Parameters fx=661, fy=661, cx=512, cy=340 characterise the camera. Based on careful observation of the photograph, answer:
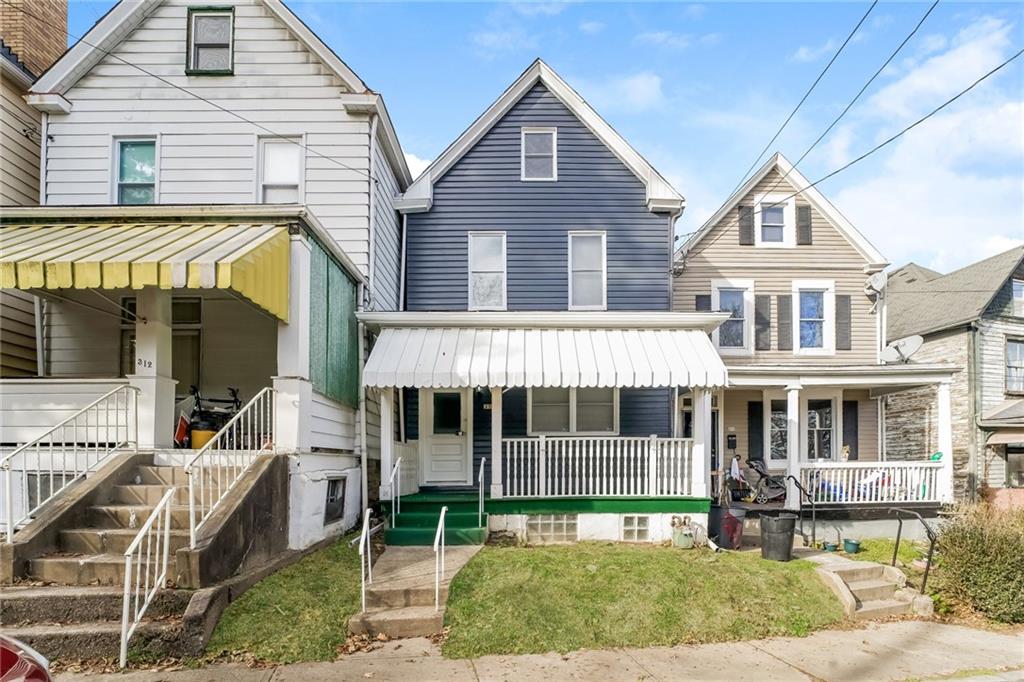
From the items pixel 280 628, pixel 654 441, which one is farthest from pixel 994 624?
pixel 280 628

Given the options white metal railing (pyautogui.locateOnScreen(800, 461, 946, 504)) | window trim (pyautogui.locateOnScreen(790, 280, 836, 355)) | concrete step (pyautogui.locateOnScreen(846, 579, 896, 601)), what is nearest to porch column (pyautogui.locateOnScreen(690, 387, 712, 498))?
concrete step (pyautogui.locateOnScreen(846, 579, 896, 601))

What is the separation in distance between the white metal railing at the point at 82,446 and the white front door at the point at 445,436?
572cm

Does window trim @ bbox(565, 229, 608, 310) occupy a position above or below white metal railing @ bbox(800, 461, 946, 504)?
above

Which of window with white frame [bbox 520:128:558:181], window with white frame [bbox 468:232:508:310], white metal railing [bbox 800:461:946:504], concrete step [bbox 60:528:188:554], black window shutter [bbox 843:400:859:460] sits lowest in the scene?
white metal railing [bbox 800:461:946:504]

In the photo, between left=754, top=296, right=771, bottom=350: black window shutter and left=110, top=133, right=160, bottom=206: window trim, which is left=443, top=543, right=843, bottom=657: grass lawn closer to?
left=754, top=296, right=771, bottom=350: black window shutter

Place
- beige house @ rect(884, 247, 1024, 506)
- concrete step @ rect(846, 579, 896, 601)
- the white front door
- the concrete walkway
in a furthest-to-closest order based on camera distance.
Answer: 1. beige house @ rect(884, 247, 1024, 506)
2. the white front door
3. concrete step @ rect(846, 579, 896, 601)
4. the concrete walkway

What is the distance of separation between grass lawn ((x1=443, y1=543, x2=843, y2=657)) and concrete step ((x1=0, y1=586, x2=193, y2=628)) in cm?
270

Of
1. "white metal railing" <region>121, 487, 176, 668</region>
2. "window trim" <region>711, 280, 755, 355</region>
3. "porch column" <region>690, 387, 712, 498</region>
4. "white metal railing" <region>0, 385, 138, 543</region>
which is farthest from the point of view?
"window trim" <region>711, 280, 755, 355</region>

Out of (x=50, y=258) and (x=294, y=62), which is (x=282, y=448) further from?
(x=294, y=62)

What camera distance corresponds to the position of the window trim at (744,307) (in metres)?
16.3

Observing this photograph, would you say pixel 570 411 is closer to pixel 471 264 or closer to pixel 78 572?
pixel 471 264

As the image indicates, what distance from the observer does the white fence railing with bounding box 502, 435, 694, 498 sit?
11.1 m

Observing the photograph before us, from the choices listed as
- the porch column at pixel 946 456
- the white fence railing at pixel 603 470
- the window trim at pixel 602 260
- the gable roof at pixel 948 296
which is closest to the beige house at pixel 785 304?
the window trim at pixel 602 260

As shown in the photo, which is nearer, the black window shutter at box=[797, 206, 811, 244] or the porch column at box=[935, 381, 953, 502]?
the porch column at box=[935, 381, 953, 502]
